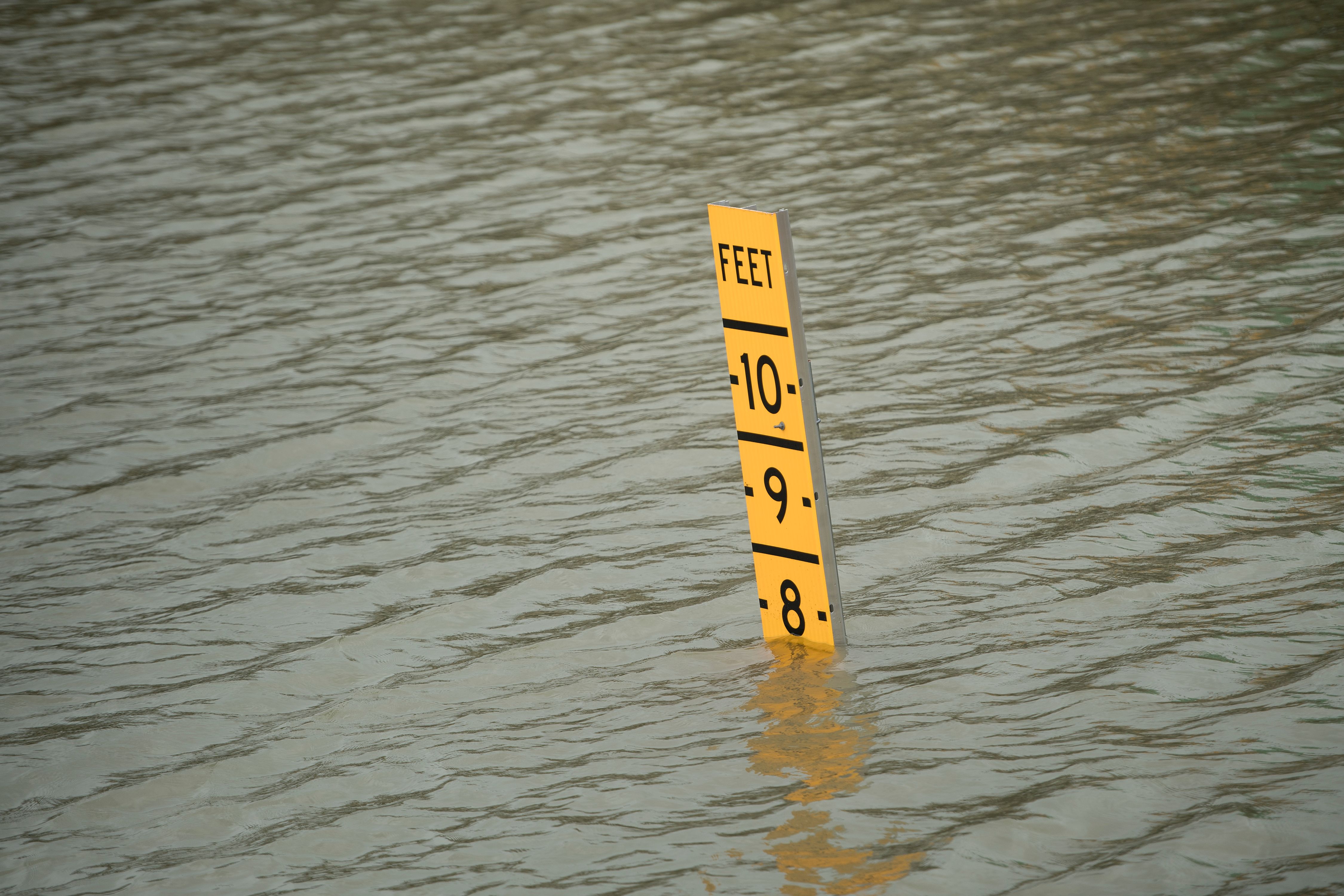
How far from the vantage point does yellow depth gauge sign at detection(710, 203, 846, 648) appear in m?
3.74

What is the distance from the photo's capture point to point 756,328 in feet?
12.6

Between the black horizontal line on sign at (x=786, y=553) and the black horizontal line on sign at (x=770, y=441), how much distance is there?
30 cm

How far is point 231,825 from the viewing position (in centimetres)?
335

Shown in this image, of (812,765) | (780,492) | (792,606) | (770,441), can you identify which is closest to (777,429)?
(770,441)

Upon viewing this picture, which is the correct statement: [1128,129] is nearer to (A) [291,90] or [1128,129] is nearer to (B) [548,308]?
(B) [548,308]

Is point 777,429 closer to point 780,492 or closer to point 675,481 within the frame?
point 780,492

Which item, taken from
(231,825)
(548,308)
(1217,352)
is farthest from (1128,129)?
(231,825)

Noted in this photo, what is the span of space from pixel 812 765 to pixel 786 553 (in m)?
0.77

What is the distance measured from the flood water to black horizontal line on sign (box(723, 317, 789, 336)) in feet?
2.98

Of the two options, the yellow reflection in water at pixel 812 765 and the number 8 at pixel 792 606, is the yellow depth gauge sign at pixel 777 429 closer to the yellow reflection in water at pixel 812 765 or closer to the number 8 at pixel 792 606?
the number 8 at pixel 792 606

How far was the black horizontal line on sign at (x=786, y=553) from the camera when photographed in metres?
3.86

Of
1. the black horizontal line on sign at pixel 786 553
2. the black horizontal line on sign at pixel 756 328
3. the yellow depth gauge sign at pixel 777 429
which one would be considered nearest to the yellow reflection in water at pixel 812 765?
the yellow depth gauge sign at pixel 777 429

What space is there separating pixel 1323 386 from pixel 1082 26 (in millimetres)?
5778

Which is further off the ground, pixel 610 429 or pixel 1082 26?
pixel 1082 26
